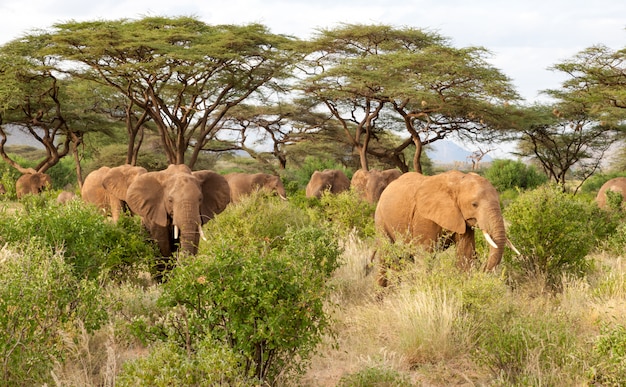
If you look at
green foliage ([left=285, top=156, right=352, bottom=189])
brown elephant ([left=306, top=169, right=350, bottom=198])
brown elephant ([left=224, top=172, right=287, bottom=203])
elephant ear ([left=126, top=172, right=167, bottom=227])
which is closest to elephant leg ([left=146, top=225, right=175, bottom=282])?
elephant ear ([left=126, top=172, right=167, bottom=227])

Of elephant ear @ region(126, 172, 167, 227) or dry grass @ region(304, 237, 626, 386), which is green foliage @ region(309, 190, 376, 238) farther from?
dry grass @ region(304, 237, 626, 386)

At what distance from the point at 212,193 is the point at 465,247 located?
12.5 feet

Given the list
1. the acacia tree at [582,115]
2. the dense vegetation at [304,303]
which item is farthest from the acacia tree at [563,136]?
the dense vegetation at [304,303]

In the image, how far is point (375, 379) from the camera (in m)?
4.70

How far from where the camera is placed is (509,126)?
2650 cm

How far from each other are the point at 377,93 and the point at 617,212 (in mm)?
13019

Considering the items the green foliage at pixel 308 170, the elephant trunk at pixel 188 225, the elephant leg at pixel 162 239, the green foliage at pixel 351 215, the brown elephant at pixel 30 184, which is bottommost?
the green foliage at pixel 308 170

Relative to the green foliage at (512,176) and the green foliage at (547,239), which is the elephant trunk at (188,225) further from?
the green foliage at (512,176)

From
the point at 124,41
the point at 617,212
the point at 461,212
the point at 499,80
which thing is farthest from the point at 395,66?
the point at 461,212

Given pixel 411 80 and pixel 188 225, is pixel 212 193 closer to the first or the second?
pixel 188 225

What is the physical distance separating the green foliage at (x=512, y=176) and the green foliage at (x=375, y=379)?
24.1 meters

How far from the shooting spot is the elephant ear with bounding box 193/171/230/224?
9.48m

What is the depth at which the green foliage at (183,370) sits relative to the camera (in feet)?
12.5

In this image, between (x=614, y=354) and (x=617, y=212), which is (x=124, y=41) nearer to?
(x=617, y=212)
